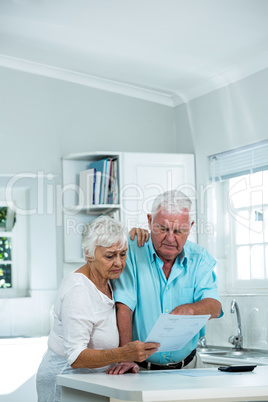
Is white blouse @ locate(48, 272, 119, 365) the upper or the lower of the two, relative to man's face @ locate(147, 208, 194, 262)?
lower

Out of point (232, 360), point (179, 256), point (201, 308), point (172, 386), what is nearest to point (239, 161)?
point (232, 360)

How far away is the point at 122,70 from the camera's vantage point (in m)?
4.86

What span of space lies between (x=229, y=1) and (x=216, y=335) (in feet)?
7.48

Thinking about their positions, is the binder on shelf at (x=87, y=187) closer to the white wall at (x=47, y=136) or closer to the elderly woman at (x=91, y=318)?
the white wall at (x=47, y=136)

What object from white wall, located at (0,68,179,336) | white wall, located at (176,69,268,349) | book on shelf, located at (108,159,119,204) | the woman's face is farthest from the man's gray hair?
white wall, located at (0,68,179,336)

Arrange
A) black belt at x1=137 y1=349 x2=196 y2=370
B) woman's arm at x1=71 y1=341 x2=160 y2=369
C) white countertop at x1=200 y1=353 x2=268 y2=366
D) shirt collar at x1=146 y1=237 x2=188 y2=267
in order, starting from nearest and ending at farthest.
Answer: woman's arm at x1=71 y1=341 x2=160 y2=369 → black belt at x1=137 y1=349 x2=196 y2=370 → shirt collar at x1=146 y1=237 x2=188 y2=267 → white countertop at x1=200 y1=353 x2=268 y2=366

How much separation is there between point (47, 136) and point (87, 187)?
0.54m

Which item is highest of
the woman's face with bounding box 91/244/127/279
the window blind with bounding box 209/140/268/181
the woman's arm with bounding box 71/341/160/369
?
the window blind with bounding box 209/140/268/181

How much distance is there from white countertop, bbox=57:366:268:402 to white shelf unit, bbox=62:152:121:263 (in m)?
2.65

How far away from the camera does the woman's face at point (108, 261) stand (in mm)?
2391

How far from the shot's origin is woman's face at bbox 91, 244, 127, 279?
2391mm

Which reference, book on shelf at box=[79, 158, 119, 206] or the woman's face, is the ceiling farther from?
the woman's face

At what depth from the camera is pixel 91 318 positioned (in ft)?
7.66

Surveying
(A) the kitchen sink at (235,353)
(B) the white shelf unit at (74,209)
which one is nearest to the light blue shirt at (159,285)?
(A) the kitchen sink at (235,353)
